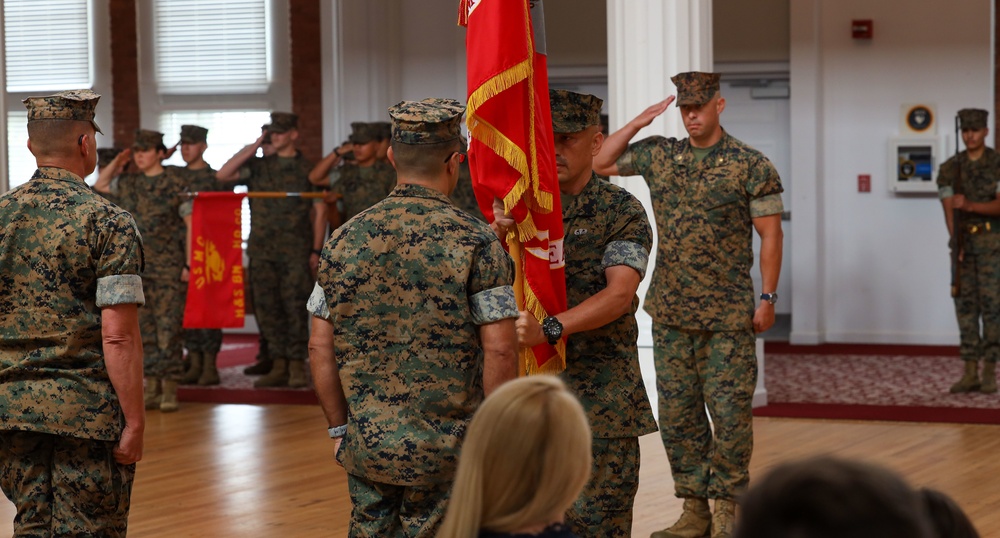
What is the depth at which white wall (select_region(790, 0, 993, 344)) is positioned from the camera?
11.0 meters

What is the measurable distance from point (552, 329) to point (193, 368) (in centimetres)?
684

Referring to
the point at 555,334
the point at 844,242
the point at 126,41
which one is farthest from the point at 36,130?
the point at 126,41

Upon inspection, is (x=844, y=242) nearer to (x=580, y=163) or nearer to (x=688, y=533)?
(x=688, y=533)

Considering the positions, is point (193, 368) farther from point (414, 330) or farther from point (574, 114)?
point (414, 330)

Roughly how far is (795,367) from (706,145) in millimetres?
5336

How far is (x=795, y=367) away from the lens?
9930 mm

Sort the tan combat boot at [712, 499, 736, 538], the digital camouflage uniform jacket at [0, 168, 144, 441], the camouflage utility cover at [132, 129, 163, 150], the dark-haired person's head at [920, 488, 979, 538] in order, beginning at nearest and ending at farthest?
the dark-haired person's head at [920, 488, 979, 538], the digital camouflage uniform jacket at [0, 168, 144, 441], the tan combat boot at [712, 499, 736, 538], the camouflage utility cover at [132, 129, 163, 150]

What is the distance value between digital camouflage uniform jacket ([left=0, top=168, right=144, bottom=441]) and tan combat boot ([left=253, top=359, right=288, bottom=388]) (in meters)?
6.02

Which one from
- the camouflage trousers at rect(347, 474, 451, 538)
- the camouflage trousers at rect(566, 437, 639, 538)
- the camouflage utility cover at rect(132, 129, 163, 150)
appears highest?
the camouflage utility cover at rect(132, 129, 163, 150)

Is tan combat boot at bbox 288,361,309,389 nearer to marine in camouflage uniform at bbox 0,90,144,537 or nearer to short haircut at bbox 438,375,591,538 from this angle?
marine in camouflage uniform at bbox 0,90,144,537

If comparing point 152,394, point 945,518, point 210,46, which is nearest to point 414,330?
point 945,518

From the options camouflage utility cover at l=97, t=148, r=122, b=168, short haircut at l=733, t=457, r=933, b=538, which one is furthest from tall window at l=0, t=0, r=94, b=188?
short haircut at l=733, t=457, r=933, b=538

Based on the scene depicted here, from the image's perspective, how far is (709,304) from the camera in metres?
4.85

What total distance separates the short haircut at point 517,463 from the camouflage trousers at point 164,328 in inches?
270
